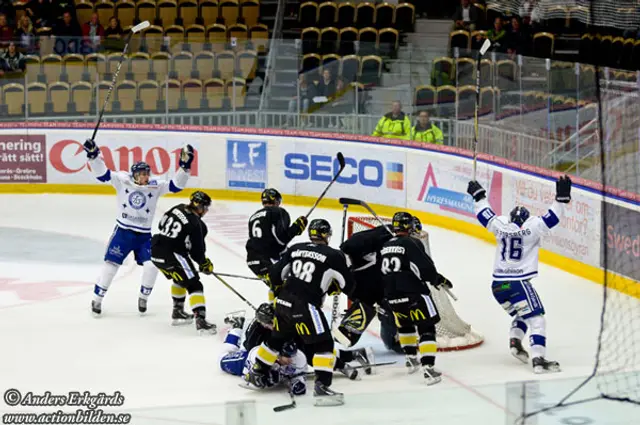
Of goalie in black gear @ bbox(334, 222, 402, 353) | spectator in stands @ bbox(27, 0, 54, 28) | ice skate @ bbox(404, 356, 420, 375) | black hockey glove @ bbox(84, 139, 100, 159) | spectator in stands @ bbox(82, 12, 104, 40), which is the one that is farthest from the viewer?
spectator in stands @ bbox(27, 0, 54, 28)

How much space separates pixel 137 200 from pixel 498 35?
8.54m

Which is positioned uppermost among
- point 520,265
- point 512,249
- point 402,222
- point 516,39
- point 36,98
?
point 516,39

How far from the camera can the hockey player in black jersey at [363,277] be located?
9.73m

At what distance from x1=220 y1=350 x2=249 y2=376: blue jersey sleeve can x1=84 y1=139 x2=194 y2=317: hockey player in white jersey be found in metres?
2.24

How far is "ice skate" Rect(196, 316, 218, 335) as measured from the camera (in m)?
10.9

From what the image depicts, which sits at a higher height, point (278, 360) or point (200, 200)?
point (200, 200)

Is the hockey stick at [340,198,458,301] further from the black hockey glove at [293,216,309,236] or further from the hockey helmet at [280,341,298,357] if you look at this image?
the hockey helmet at [280,341,298,357]

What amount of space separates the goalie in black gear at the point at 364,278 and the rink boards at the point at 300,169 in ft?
13.5

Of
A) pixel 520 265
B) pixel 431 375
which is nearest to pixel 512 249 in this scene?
pixel 520 265

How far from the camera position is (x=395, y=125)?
16.9 metres

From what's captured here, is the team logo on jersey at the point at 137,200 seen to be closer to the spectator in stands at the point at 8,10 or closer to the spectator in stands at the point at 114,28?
the spectator in stands at the point at 114,28

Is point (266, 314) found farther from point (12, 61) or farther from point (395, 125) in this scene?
point (12, 61)

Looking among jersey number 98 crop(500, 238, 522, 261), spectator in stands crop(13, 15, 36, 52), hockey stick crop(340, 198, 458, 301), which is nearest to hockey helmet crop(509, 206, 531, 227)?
jersey number 98 crop(500, 238, 522, 261)

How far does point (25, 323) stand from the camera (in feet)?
37.0
